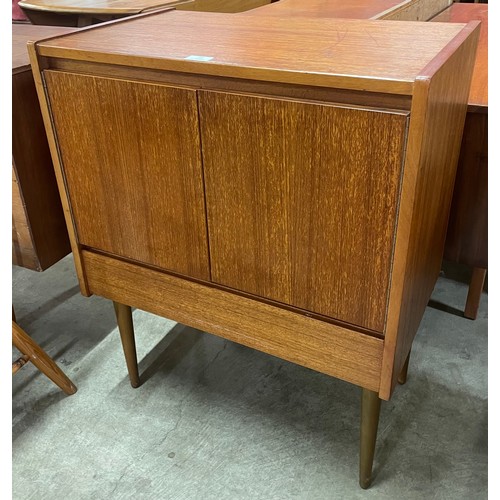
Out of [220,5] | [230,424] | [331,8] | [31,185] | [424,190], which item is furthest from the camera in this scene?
Result: [220,5]

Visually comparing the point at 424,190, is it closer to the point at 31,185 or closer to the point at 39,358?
the point at 31,185

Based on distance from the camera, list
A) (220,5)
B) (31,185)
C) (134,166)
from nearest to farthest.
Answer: (134,166) → (31,185) → (220,5)

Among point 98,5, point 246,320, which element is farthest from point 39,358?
point 98,5

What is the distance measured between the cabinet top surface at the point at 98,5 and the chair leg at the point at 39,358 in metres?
1.10

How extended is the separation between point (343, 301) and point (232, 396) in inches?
25.0

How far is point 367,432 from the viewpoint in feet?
3.59

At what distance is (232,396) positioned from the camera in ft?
4.69

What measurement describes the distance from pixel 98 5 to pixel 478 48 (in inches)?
51.5

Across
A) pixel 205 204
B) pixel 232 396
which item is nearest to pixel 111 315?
pixel 232 396

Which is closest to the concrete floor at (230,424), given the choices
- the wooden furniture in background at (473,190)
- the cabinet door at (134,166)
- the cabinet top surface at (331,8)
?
the wooden furniture in background at (473,190)

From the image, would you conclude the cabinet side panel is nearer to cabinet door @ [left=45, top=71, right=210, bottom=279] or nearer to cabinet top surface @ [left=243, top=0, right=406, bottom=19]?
cabinet door @ [left=45, top=71, right=210, bottom=279]

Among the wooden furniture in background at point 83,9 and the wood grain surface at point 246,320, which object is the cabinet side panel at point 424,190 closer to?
the wood grain surface at point 246,320

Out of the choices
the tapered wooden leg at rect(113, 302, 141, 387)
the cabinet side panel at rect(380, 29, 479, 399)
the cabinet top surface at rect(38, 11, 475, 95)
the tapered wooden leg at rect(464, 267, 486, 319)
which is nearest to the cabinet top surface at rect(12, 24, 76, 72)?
the cabinet top surface at rect(38, 11, 475, 95)

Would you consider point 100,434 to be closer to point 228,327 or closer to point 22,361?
point 22,361
